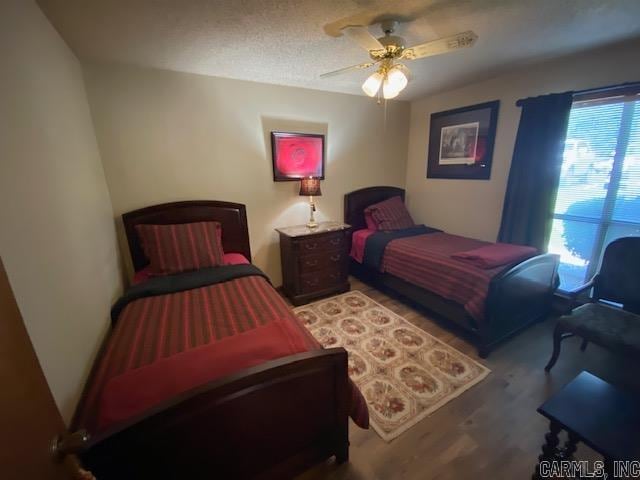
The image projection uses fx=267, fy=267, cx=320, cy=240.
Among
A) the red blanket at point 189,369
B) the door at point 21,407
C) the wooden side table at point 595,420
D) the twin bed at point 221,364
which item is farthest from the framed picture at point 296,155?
the wooden side table at point 595,420

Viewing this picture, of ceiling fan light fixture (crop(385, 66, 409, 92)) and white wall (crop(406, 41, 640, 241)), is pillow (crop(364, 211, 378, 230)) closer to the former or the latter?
white wall (crop(406, 41, 640, 241))

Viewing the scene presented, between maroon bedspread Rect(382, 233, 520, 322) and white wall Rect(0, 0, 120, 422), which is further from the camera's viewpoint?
maroon bedspread Rect(382, 233, 520, 322)

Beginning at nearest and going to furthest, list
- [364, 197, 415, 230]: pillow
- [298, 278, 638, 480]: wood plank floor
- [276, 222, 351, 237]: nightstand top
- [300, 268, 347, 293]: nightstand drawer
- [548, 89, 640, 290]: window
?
[298, 278, 638, 480]: wood plank floor → [548, 89, 640, 290]: window → [276, 222, 351, 237]: nightstand top → [300, 268, 347, 293]: nightstand drawer → [364, 197, 415, 230]: pillow

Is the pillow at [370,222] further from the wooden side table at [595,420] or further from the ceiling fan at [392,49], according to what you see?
the wooden side table at [595,420]

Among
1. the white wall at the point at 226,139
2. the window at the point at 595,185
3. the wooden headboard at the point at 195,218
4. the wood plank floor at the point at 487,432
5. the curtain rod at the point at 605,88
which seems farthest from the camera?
the wooden headboard at the point at 195,218

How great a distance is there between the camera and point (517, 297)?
2.15m

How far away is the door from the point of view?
1.62 ft

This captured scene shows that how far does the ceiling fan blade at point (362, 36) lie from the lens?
1.36m

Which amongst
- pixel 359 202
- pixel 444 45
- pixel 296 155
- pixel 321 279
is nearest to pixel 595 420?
pixel 444 45

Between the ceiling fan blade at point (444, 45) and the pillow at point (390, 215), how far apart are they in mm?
1960

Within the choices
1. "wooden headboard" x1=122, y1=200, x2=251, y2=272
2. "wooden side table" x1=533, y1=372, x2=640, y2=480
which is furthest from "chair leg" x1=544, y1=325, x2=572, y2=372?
"wooden headboard" x1=122, y1=200, x2=251, y2=272

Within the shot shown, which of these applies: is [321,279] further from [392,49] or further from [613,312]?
[613,312]

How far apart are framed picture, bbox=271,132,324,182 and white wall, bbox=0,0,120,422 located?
5.21 feet

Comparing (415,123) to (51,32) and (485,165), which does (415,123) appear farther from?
(51,32)
